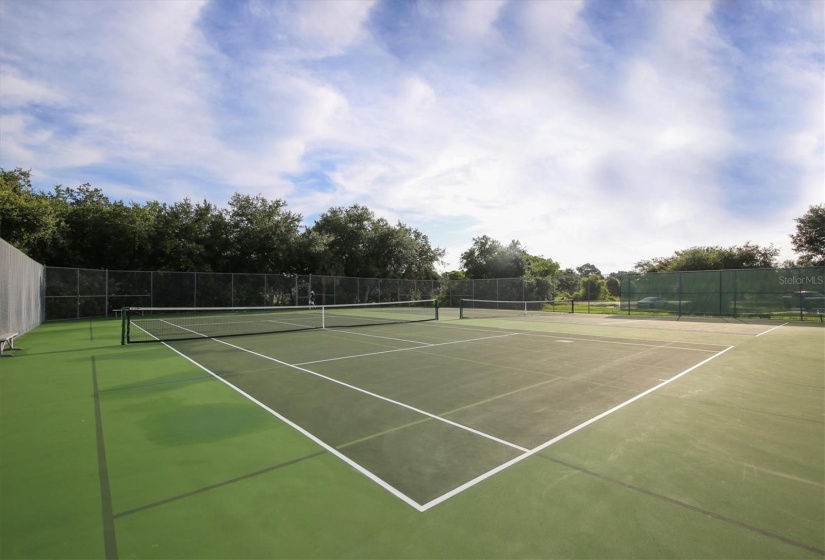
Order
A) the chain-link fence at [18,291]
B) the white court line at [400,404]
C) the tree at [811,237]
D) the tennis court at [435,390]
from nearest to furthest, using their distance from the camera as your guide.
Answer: the tennis court at [435,390] < the white court line at [400,404] < the chain-link fence at [18,291] < the tree at [811,237]

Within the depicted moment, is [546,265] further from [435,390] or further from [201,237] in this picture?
[435,390]

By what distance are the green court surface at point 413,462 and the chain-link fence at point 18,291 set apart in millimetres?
4529

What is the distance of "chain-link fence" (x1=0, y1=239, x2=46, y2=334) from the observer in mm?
11297

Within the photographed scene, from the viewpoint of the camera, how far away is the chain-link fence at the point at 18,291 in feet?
37.1

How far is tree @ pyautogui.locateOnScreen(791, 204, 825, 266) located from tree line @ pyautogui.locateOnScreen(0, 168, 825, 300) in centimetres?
7

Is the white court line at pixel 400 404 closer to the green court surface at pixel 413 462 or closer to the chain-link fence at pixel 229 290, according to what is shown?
the green court surface at pixel 413 462

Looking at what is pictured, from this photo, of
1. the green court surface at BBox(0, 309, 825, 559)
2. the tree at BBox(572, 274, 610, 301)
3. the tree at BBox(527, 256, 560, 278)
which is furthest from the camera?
the tree at BBox(527, 256, 560, 278)

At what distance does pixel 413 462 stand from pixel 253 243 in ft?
106

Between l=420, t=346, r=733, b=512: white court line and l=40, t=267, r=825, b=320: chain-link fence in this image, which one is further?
l=40, t=267, r=825, b=320: chain-link fence

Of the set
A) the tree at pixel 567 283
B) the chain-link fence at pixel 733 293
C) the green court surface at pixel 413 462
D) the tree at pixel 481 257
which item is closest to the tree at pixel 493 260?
the tree at pixel 481 257

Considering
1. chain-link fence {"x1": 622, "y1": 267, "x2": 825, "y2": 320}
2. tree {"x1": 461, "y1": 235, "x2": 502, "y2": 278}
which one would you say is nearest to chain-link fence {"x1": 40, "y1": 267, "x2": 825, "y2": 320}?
chain-link fence {"x1": 622, "y1": 267, "x2": 825, "y2": 320}

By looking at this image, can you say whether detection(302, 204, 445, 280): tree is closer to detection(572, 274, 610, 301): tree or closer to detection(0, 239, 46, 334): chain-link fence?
detection(572, 274, 610, 301): tree

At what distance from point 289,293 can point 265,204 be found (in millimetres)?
9962

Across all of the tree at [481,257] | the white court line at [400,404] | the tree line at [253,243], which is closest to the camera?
the white court line at [400,404]
